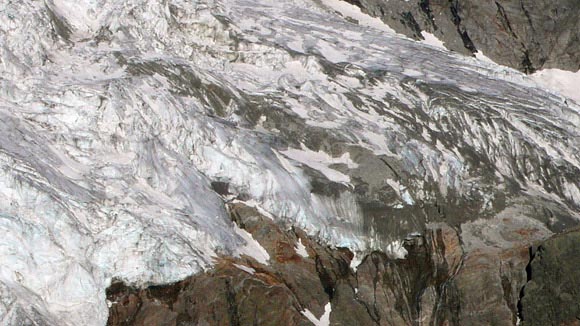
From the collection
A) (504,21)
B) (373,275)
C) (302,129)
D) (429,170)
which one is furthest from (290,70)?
(504,21)

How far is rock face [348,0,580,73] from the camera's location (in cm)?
8150

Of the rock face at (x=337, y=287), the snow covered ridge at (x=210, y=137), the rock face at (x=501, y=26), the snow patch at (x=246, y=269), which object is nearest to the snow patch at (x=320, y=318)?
the rock face at (x=337, y=287)

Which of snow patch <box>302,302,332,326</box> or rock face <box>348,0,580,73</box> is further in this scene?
rock face <box>348,0,580,73</box>

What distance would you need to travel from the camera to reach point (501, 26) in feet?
274

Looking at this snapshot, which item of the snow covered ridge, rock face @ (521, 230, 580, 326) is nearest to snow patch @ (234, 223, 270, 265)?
the snow covered ridge

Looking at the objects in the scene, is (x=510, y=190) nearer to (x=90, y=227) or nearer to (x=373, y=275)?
(x=373, y=275)

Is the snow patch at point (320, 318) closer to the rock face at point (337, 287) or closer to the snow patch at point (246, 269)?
the rock face at point (337, 287)

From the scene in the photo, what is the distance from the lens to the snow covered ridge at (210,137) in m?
49.7

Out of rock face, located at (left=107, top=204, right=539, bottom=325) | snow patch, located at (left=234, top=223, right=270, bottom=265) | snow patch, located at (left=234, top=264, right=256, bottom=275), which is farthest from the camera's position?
snow patch, located at (left=234, top=223, right=270, bottom=265)

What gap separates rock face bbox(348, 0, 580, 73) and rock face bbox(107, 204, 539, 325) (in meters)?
26.7

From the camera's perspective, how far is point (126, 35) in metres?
64.0

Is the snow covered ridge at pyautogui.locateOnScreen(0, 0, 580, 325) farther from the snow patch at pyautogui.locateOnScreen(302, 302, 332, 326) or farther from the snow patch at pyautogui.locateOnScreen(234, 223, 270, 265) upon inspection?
the snow patch at pyautogui.locateOnScreen(302, 302, 332, 326)

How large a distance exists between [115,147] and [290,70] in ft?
50.8

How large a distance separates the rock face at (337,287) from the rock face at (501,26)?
26749 mm
